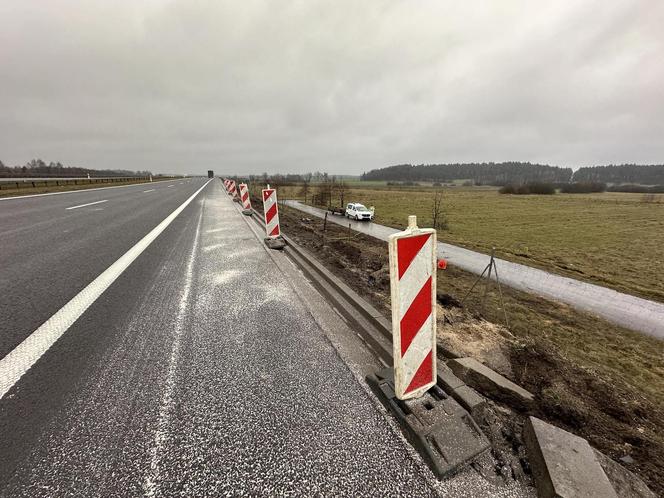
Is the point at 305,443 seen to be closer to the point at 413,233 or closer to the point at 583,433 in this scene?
the point at 413,233

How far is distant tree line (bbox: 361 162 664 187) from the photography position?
411 ft

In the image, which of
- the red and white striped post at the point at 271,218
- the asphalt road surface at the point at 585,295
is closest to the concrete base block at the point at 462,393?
the asphalt road surface at the point at 585,295

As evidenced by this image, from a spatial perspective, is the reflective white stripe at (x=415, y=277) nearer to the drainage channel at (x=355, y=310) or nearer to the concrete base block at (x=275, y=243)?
the drainage channel at (x=355, y=310)

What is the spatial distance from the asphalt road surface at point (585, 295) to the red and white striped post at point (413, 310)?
639cm

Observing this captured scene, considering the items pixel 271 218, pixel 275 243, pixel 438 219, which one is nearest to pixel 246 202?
pixel 271 218

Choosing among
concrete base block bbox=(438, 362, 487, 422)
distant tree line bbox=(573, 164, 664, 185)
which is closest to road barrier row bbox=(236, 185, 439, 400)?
concrete base block bbox=(438, 362, 487, 422)

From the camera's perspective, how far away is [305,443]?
190 centimetres

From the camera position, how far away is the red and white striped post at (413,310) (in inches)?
79.2

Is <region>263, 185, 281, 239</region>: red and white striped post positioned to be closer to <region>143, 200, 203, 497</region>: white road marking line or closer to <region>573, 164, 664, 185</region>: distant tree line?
<region>143, 200, 203, 497</region>: white road marking line

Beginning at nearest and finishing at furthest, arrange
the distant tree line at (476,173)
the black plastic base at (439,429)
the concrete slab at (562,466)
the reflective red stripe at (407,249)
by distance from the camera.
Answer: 1. the concrete slab at (562,466)
2. the black plastic base at (439,429)
3. the reflective red stripe at (407,249)
4. the distant tree line at (476,173)

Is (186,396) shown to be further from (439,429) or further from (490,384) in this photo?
(490,384)

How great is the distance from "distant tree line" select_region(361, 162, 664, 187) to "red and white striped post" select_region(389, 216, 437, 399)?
5716 inches

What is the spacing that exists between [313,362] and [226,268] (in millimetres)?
3382

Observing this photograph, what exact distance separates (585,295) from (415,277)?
8091 mm
